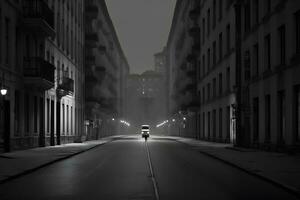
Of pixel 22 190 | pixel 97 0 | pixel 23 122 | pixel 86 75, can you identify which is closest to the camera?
pixel 22 190

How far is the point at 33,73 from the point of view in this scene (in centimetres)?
3647

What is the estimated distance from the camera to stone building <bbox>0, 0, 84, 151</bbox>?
32.4m

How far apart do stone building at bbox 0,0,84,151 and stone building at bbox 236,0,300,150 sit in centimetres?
1303

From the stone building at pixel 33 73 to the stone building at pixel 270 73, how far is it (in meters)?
13.0

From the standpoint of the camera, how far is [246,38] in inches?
1601

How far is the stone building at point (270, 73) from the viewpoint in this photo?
94.4 feet

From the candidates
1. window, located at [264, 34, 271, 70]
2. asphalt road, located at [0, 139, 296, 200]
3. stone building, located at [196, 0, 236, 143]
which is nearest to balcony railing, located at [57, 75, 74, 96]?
stone building, located at [196, 0, 236, 143]

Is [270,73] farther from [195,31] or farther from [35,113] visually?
[195,31]

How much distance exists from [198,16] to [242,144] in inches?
1406

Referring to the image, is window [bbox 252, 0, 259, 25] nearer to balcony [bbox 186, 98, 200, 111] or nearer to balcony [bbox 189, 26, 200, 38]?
balcony [bbox 189, 26, 200, 38]

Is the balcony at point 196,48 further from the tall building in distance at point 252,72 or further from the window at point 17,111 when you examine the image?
the window at point 17,111

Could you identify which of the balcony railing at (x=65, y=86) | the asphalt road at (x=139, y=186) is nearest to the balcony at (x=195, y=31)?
the balcony railing at (x=65, y=86)

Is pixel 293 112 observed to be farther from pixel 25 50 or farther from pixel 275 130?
pixel 25 50

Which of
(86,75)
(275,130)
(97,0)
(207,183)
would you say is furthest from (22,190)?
(97,0)
